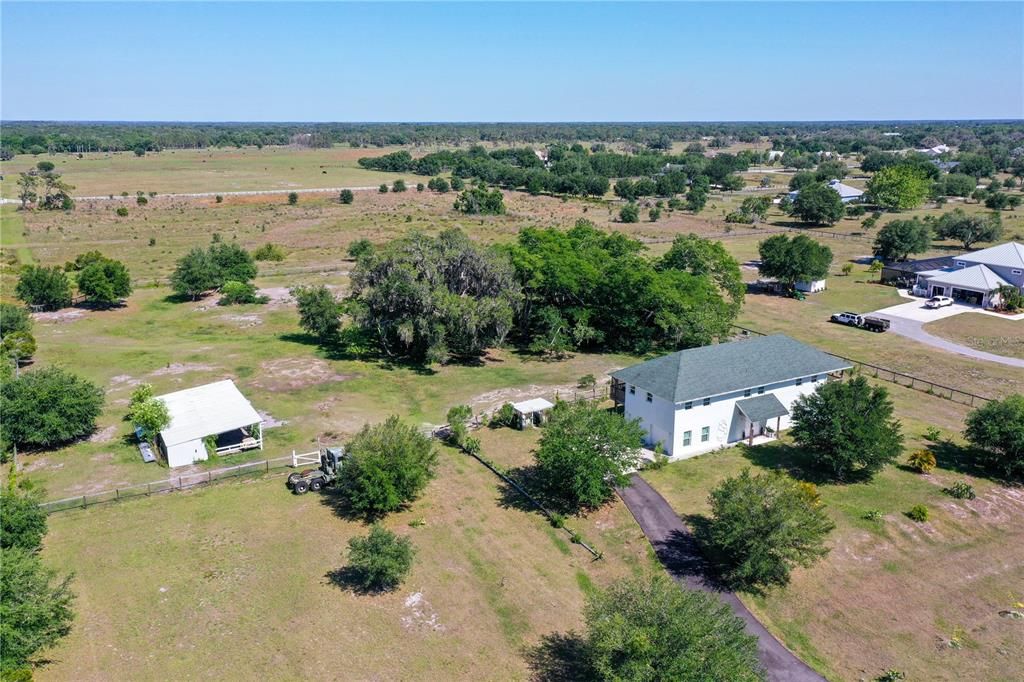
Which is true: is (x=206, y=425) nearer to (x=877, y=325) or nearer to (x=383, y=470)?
(x=383, y=470)

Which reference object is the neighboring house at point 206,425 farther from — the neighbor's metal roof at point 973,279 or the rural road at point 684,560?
the neighbor's metal roof at point 973,279

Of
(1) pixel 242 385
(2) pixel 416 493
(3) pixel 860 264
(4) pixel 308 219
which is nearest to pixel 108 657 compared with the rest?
(2) pixel 416 493

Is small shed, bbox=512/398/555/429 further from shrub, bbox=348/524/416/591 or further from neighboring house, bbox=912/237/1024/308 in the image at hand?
neighboring house, bbox=912/237/1024/308

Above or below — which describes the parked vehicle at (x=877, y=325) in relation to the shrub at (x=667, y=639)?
below

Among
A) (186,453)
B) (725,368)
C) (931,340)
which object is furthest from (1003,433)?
(186,453)

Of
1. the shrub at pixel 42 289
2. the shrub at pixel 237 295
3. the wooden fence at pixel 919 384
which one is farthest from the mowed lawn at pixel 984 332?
the shrub at pixel 42 289

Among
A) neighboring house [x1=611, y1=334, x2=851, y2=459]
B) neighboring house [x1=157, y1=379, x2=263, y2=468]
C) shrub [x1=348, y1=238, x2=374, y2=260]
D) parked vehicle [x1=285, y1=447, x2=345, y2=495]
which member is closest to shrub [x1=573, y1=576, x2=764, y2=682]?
neighboring house [x1=611, y1=334, x2=851, y2=459]
